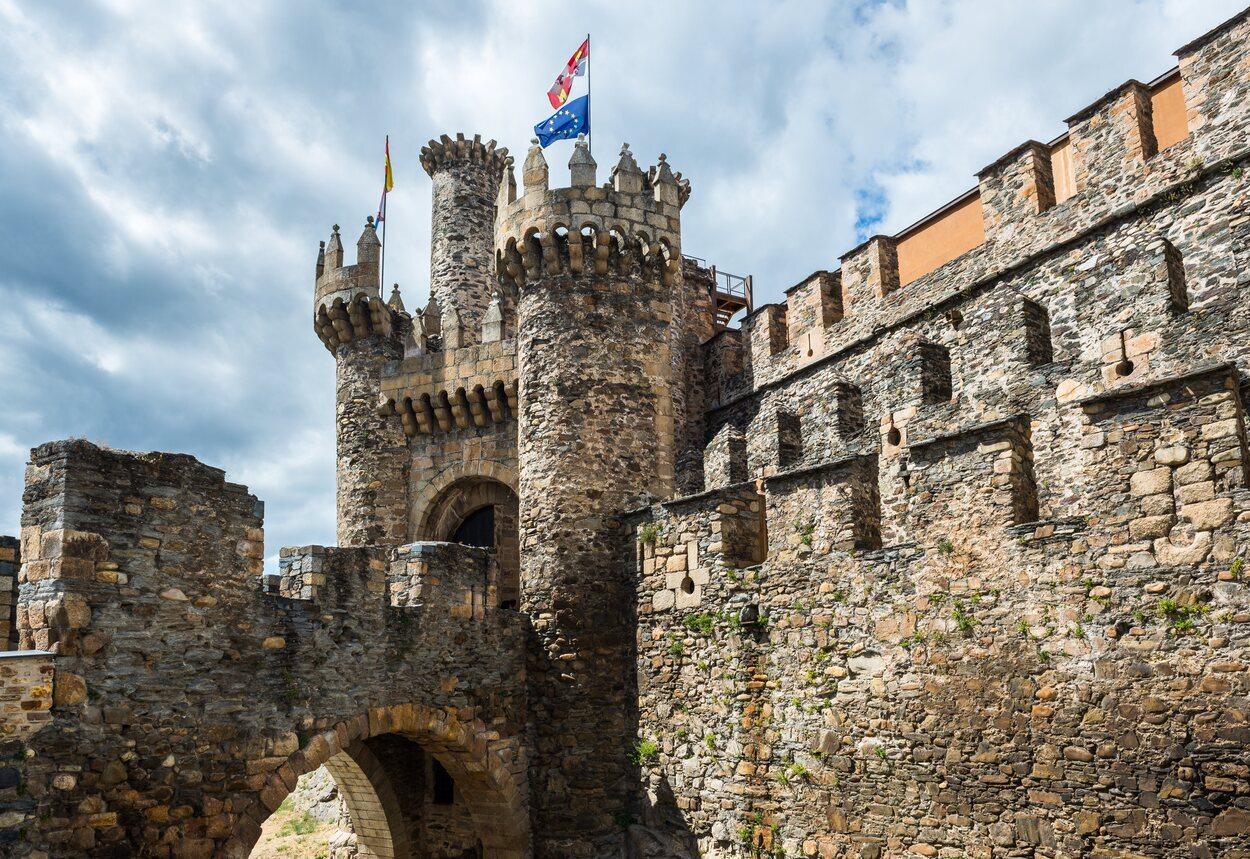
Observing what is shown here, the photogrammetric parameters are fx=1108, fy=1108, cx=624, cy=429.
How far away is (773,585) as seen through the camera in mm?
10797

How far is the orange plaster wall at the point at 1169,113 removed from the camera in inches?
439

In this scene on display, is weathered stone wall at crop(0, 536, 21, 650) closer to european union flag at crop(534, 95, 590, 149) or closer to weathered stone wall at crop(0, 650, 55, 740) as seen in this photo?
weathered stone wall at crop(0, 650, 55, 740)

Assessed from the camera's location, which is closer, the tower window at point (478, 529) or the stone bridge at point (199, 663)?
the stone bridge at point (199, 663)

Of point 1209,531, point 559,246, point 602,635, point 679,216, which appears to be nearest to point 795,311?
point 679,216

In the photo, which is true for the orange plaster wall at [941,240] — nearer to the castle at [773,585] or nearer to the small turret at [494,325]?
the castle at [773,585]

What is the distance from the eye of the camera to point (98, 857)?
8.50 metres

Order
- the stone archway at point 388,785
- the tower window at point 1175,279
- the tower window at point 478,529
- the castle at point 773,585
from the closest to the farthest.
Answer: the castle at point 773,585, the tower window at point 1175,279, the stone archway at point 388,785, the tower window at point 478,529

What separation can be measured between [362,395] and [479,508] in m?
2.59

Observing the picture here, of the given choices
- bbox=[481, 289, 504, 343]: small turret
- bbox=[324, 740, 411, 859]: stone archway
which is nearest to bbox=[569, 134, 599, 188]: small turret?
bbox=[481, 289, 504, 343]: small turret

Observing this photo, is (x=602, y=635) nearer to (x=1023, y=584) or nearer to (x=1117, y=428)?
(x=1023, y=584)

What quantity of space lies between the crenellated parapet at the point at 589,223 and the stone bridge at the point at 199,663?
159 inches

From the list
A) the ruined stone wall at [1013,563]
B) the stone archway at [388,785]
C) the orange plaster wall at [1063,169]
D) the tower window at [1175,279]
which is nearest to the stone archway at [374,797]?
the stone archway at [388,785]

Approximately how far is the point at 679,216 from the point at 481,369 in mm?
3852

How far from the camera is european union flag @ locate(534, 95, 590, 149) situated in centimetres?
1552
